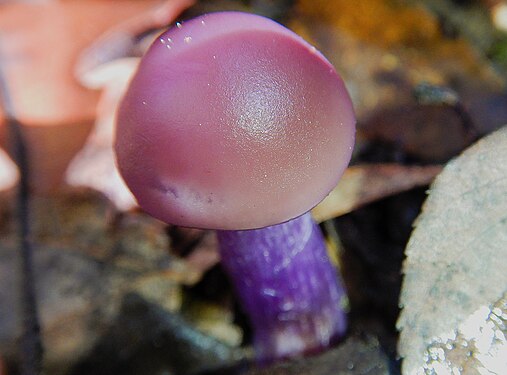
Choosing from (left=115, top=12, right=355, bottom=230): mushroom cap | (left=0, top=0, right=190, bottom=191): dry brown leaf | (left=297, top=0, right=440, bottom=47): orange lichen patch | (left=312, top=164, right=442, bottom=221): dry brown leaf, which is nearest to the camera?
(left=115, top=12, right=355, bottom=230): mushroom cap

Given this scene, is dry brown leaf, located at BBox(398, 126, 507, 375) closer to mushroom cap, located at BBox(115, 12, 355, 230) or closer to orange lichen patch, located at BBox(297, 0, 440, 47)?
mushroom cap, located at BBox(115, 12, 355, 230)

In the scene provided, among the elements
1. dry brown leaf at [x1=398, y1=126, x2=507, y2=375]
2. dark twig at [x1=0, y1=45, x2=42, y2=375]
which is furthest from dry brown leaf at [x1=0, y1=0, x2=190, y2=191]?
dry brown leaf at [x1=398, y1=126, x2=507, y2=375]

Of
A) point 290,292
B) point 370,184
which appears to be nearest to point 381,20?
point 370,184

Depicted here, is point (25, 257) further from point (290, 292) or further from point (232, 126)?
point (232, 126)

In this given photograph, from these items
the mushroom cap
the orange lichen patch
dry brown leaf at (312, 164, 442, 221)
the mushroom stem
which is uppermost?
the mushroom cap

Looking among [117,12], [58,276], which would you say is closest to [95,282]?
[58,276]

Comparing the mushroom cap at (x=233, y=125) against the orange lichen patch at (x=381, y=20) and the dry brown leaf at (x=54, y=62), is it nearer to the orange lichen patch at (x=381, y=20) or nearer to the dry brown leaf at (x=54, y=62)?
the dry brown leaf at (x=54, y=62)

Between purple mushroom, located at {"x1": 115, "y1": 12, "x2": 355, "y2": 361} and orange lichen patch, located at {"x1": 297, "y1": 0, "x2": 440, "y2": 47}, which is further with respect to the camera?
orange lichen patch, located at {"x1": 297, "y1": 0, "x2": 440, "y2": 47}
